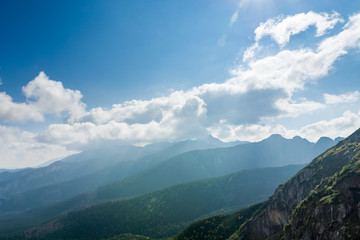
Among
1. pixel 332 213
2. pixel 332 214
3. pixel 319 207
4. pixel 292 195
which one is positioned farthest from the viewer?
pixel 292 195

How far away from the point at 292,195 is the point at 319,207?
66428 millimetres

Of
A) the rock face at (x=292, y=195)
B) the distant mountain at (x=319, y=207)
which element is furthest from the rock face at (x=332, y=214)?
the rock face at (x=292, y=195)

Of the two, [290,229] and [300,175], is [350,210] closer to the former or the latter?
[290,229]

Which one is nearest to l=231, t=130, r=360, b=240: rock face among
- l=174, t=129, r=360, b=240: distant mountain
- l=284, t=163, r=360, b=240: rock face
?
l=174, t=129, r=360, b=240: distant mountain

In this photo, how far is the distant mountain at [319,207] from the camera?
81.2 m

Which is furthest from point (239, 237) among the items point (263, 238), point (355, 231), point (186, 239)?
point (355, 231)

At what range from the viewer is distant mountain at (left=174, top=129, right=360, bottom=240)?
81250 mm

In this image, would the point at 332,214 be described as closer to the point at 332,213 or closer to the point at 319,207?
the point at 332,213

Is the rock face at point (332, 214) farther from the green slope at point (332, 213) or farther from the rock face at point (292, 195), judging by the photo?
the rock face at point (292, 195)

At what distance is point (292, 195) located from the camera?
503 feet

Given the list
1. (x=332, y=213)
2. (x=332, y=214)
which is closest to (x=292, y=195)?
(x=332, y=213)

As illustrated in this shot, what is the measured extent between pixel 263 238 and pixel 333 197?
223 ft

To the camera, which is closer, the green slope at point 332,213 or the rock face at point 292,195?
the green slope at point 332,213

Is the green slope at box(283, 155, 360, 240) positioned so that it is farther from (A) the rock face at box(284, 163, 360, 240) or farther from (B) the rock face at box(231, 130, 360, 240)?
(B) the rock face at box(231, 130, 360, 240)
